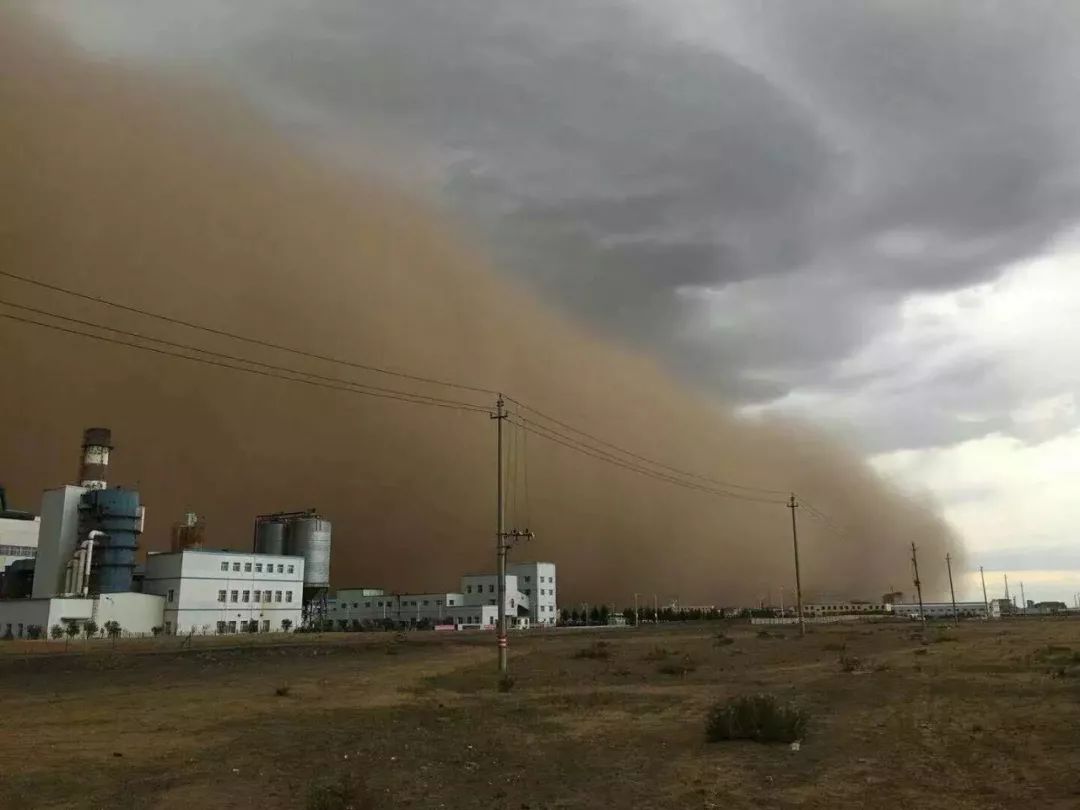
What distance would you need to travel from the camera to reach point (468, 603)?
5640 inches

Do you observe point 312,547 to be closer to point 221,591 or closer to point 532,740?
point 221,591

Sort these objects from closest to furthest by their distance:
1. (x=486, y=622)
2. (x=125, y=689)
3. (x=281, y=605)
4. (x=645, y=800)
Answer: (x=645, y=800), (x=125, y=689), (x=281, y=605), (x=486, y=622)

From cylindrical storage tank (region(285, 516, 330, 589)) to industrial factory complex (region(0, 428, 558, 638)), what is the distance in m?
0.15

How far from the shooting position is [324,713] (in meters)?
22.6

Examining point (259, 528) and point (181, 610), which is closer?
point (181, 610)

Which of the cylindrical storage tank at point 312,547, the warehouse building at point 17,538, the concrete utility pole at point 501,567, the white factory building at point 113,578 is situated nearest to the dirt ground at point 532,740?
the concrete utility pole at point 501,567

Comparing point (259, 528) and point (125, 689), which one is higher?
point (259, 528)

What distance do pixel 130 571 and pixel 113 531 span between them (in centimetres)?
493

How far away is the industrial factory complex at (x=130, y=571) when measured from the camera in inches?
3263


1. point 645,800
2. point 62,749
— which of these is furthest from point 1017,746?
point 62,749

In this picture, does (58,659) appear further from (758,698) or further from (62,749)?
(758,698)

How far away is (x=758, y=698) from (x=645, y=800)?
278 inches

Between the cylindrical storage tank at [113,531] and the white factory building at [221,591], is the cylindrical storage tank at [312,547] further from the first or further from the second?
the cylindrical storage tank at [113,531]

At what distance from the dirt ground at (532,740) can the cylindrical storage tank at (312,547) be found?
8075 cm
